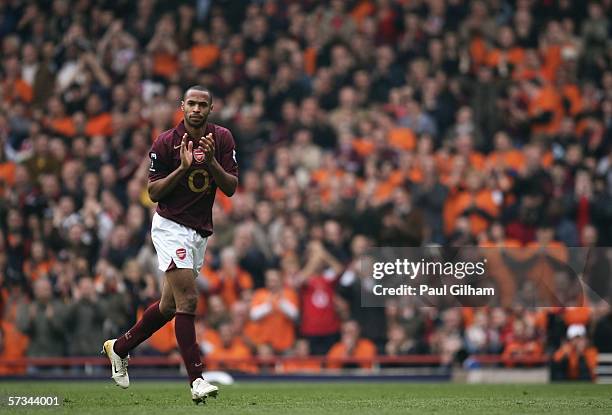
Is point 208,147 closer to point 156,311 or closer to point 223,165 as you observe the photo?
point 223,165

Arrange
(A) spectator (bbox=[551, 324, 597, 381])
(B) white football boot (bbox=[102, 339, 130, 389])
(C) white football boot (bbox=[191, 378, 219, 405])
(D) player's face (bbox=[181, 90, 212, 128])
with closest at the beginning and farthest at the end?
(C) white football boot (bbox=[191, 378, 219, 405]) → (D) player's face (bbox=[181, 90, 212, 128]) → (B) white football boot (bbox=[102, 339, 130, 389]) → (A) spectator (bbox=[551, 324, 597, 381])

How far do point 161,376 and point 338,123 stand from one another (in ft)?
16.4

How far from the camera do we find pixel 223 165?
908 cm

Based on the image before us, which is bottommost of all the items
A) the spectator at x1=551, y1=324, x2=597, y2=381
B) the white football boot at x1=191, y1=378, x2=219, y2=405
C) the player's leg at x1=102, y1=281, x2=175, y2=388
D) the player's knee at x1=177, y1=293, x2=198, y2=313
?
the spectator at x1=551, y1=324, x2=597, y2=381

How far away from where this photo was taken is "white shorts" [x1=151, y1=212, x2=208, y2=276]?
892 cm

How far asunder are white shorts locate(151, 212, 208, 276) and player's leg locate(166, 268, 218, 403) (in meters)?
0.07

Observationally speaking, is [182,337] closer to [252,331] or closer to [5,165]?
[252,331]

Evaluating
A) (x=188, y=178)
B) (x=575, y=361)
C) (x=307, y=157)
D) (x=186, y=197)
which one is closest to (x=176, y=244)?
(x=186, y=197)

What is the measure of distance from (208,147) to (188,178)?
431mm

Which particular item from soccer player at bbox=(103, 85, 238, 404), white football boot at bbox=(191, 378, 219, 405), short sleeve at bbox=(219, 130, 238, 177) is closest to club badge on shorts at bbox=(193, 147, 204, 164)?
soccer player at bbox=(103, 85, 238, 404)

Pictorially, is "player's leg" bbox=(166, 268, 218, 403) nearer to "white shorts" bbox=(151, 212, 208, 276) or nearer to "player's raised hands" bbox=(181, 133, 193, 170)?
"white shorts" bbox=(151, 212, 208, 276)

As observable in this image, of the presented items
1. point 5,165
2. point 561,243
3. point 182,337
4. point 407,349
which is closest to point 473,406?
point 182,337

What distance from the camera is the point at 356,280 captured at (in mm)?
16062

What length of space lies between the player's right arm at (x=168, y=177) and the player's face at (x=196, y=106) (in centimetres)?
14
